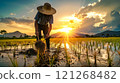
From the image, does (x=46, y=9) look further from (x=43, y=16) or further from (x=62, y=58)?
(x=62, y=58)

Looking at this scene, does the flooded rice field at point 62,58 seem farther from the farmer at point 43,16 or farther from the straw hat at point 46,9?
the straw hat at point 46,9

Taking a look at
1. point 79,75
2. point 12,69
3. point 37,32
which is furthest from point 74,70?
point 37,32

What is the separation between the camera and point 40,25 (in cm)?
474

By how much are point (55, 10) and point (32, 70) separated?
327 cm

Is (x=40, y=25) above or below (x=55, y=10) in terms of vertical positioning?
below

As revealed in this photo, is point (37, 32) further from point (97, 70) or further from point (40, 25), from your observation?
point (97, 70)

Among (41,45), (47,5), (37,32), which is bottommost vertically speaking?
(41,45)

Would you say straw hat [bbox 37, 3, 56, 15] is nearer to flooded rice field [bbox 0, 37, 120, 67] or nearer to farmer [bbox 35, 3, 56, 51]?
farmer [bbox 35, 3, 56, 51]

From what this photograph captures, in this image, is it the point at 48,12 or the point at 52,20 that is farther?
the point at 52,20

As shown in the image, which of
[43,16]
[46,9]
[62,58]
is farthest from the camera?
[43,16]

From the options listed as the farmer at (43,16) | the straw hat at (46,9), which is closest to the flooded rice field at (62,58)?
the farmer at (43,16)

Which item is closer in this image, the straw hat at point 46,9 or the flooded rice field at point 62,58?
the flooded rice field at point 62,58

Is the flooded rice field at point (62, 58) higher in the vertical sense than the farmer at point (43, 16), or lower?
lower

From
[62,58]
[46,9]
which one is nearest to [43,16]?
[46,9]
